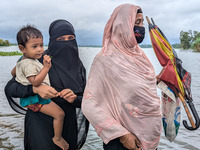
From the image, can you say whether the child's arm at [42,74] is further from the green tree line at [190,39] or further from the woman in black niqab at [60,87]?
the green tree line at [190,39]

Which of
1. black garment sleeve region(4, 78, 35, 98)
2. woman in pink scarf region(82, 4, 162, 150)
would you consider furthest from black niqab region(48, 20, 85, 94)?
woman in pink scarf region(82, 4, 162, 150)

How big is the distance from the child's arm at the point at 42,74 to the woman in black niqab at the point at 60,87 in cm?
26

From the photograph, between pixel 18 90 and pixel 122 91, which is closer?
pixel 122 91

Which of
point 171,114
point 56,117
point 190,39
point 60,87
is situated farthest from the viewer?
point 190,39

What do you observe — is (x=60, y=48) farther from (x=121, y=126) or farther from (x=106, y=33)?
(x=121, y=126)

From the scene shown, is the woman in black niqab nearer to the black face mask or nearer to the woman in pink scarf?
the woman in pink scarf

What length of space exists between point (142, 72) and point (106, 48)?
34 cm

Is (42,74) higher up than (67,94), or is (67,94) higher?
(42,74)

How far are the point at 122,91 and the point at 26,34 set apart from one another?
86cm

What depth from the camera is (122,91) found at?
1.85m

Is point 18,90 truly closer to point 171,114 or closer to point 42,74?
point 42,74

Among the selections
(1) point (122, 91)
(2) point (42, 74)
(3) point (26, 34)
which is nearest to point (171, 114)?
(1) point (122, 91)

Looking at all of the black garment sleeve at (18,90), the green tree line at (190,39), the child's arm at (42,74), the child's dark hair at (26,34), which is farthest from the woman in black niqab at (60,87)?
Answer: the green tree line at (190,39)

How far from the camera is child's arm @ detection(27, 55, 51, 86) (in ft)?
6.05
